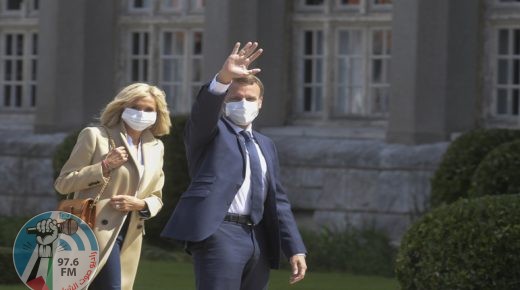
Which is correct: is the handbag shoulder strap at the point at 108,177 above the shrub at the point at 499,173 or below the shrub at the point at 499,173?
above

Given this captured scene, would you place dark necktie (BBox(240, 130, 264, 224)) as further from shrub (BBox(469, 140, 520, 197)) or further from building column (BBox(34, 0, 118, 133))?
building column (BBox(34, 0, 118, 133))

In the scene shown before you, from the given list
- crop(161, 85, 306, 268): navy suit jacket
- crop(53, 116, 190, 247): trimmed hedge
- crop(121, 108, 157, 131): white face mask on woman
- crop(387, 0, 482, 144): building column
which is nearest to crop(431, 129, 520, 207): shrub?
crop(387, 0, 482, 144): building column

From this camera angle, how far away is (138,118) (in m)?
9.70

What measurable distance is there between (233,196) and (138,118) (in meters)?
1.24

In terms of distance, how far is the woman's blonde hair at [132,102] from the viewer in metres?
9.77

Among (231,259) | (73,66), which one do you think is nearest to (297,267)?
(231,259)

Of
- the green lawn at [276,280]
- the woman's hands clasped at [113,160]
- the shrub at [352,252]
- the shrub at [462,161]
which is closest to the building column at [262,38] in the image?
the shrub at [352,252]

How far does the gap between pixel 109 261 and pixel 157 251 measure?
25.8 ft

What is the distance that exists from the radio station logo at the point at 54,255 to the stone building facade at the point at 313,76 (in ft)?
26.7

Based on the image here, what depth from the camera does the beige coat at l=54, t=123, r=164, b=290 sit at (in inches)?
376

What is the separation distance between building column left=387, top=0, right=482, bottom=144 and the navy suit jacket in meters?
8.65

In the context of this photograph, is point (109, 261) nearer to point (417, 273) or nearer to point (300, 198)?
point (417, 273)

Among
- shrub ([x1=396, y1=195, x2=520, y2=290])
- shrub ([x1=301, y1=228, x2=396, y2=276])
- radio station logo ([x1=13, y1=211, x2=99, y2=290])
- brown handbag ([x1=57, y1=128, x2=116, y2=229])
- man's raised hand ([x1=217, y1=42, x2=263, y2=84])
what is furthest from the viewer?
shrub ([x1=301, y1=228, x2=396, y2=276])

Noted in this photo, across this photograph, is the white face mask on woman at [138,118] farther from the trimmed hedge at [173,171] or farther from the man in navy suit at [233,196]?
the trimmed hedge at [173,171]
